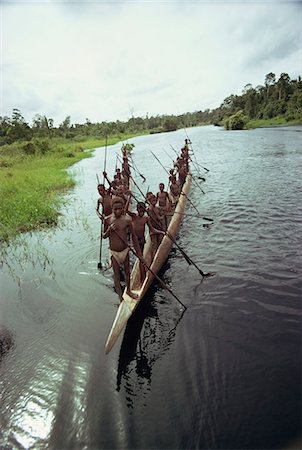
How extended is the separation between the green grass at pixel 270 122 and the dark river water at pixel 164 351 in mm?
50009

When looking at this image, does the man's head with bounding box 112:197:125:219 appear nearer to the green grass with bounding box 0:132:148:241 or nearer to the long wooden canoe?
the long wooden canoe

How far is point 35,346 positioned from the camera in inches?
226

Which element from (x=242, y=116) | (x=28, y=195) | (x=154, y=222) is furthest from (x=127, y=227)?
(x=242, y=116)

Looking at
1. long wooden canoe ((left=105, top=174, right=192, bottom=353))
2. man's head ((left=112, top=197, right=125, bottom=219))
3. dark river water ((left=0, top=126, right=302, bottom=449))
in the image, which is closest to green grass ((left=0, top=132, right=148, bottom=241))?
dark river water ((left=0, top=126, right=302, bottom=449))

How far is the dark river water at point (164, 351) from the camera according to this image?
157 inches

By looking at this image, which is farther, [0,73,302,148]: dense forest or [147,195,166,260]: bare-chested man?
[0,73,302,148]: dense forest

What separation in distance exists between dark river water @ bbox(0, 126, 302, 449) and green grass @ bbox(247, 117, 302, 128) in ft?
164

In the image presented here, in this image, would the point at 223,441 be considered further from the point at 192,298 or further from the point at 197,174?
the point at 197,174

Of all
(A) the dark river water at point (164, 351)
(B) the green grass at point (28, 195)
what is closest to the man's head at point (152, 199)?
(A) the dark river water at point (164, 351)

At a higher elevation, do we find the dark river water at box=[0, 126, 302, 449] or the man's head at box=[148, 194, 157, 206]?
the man's head at box=[148, 194, 157, 206]

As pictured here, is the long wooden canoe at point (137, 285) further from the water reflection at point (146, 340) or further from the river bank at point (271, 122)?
the river bank at point (271, 122)

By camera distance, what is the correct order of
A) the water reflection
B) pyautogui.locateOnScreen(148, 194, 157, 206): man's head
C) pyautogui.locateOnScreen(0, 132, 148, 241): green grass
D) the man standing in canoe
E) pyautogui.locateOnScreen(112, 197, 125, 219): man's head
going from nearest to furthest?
1. the water reflection
2. pyautogui.locateOnScreen(112, 197, 125, 219): man's head
3. the man standing in canoe
4. pyautogui.locateOnScreen(148, 194, 157, 206): man's head
5. pyautogui.locateOnScreen(0, 132, 148, 241): green grass

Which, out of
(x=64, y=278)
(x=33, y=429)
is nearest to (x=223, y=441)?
(x=33, y=429)

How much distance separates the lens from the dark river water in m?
3.98
